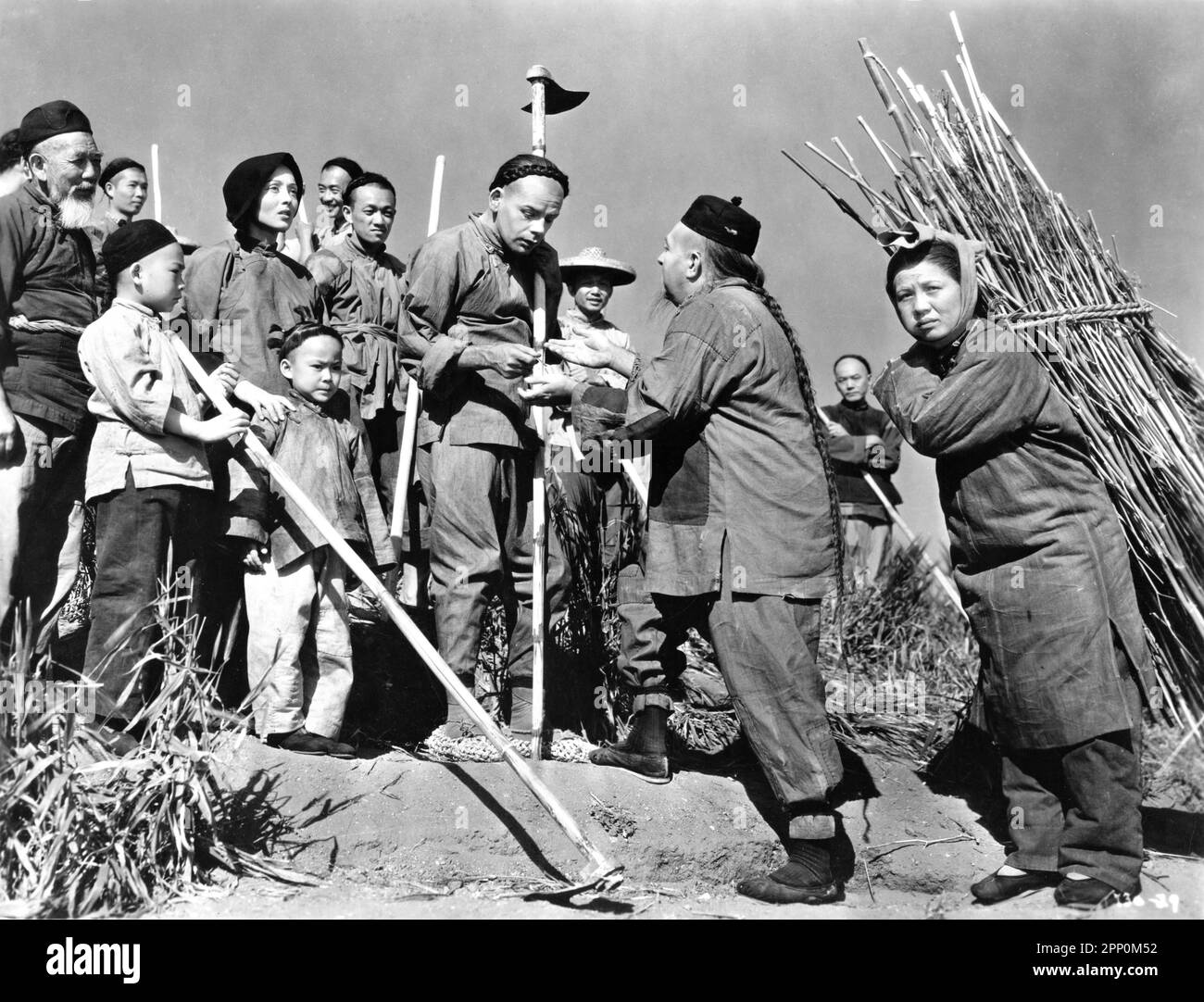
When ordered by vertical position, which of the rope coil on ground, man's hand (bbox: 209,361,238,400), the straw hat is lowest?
man's hand (bbox: 209,361,238,400)

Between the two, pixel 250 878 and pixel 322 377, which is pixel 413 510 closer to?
pixel 322 377

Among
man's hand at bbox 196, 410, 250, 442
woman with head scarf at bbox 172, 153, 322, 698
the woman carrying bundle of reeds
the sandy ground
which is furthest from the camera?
woman with head scarf at bbox 172, 153, 322, 698

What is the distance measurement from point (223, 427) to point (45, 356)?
774 mm

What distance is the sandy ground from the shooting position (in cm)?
377

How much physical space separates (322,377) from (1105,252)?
9.62 ft

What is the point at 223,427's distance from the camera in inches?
162

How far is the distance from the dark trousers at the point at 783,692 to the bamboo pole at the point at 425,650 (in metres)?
0.62

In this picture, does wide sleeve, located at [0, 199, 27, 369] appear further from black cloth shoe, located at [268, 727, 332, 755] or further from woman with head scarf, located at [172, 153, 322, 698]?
black cloth shoe, located at [268, 727, 332, 755]

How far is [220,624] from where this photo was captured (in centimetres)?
464

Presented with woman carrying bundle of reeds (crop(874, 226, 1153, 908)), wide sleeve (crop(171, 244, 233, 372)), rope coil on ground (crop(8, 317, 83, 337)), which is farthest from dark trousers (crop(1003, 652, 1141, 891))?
rope coil on ground (crop(8, 317, 83, 337))

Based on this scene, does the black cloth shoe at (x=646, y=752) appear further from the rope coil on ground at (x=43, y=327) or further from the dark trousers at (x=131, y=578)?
the rope coil on ground at (x=43, y=327)

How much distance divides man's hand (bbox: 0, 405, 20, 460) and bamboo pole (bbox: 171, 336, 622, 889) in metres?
0.59

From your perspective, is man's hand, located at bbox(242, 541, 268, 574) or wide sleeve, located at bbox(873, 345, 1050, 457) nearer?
wide sleeve, located at bbox(873, 345, 1050, 457)

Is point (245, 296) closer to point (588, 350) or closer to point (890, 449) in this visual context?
point (588, 350)
